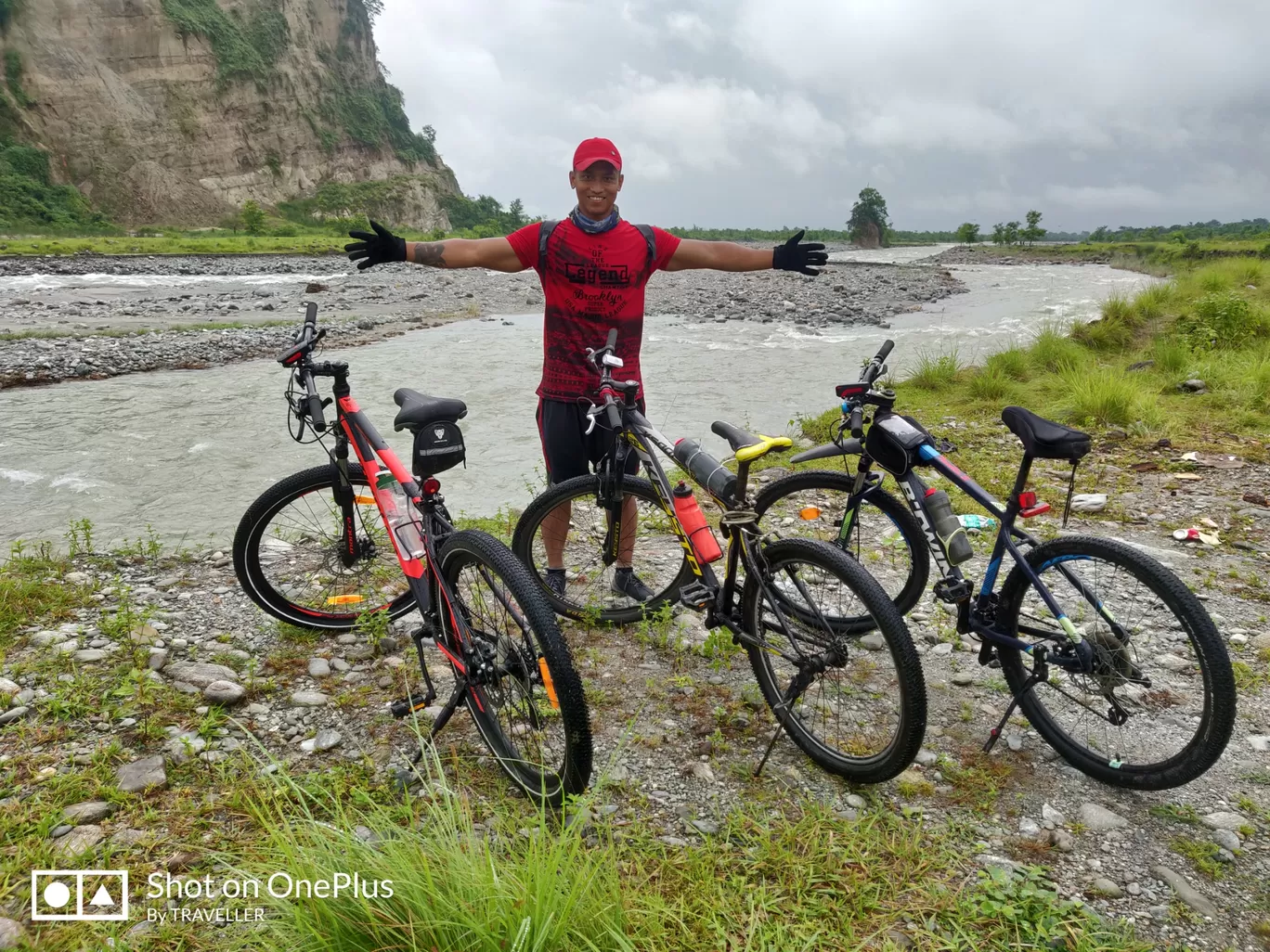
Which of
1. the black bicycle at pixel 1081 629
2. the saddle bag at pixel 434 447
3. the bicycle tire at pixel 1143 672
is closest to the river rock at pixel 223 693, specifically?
the saddle bag at pixel 434 447

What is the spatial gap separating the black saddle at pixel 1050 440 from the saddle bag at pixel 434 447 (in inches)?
91.0

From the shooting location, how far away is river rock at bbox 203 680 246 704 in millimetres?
3434

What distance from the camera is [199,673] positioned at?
3619mm

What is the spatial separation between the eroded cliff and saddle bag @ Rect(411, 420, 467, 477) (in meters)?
67.5

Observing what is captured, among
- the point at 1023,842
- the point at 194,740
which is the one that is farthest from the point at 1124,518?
the point at 194,740

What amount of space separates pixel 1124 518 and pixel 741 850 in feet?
15.5

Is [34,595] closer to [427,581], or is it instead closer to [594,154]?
[427,581]

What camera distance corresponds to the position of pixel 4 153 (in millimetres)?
51219

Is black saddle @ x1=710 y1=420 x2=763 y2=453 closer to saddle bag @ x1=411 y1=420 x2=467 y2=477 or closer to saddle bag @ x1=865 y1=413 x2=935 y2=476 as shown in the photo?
saddle bag @ x1=865 y1=413 x2=935 y2=476

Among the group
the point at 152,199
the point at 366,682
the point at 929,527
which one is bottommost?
the point at 366,682

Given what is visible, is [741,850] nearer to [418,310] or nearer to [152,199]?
[418,310]

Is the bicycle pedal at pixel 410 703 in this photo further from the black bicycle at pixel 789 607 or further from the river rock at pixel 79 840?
the black bicycle at pixel 789 607

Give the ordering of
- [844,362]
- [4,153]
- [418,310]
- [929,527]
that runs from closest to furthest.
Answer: [929,527], [844,362], [418,310], [4,153]

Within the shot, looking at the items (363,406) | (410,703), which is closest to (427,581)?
(410,703)
